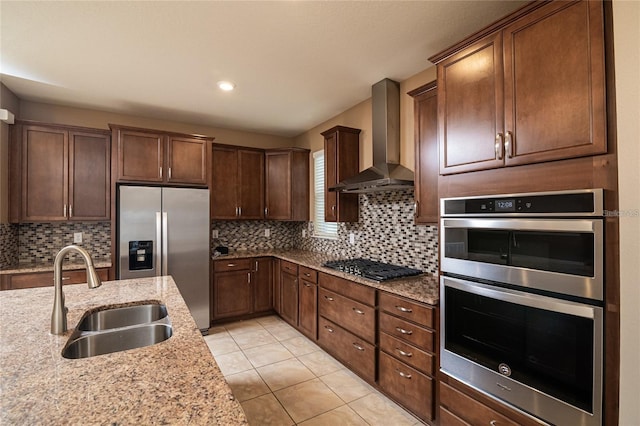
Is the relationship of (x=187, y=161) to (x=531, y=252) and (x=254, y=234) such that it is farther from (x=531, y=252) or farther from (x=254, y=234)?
(x=531, y=252)

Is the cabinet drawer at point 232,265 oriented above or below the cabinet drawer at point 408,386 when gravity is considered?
above

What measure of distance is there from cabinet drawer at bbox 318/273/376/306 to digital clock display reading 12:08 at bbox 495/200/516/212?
117 centimetres

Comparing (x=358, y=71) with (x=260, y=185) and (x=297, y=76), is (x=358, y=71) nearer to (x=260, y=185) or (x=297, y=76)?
(x=297, y=76)

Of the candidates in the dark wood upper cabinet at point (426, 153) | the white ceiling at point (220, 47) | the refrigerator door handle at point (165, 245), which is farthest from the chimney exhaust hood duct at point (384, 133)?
the refrigerator door handle at point (165, 245)

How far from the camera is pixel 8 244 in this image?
3102mm

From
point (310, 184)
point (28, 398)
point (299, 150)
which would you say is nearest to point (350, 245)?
point (310, 184)

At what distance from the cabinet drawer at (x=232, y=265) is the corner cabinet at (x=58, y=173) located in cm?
141

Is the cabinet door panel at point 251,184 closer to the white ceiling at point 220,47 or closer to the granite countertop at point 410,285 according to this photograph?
the white ceiling at point 220,47

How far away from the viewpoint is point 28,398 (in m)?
0.85

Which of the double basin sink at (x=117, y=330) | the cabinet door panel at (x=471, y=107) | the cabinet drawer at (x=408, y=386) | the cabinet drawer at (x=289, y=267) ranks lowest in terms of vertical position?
the cabinet drawer at (x=408, y=386)

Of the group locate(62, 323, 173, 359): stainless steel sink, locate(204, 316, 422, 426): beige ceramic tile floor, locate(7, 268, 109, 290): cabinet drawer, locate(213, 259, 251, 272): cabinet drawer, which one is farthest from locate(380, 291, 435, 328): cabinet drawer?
locate(7, 268, 109, 290): cabinet drawer

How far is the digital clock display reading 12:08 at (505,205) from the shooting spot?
1529mm

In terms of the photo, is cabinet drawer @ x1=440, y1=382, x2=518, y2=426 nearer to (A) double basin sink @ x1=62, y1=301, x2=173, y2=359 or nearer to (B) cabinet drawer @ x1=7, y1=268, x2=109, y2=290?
(A) double basin sink @ x1=62, y1=301, x2=173, y2=359

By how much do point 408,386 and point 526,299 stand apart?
112 centimetres
